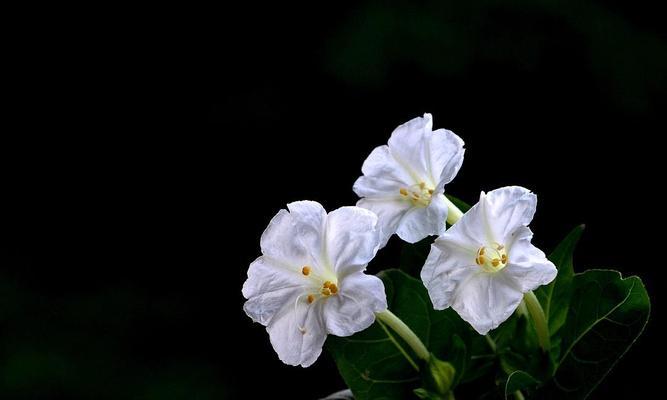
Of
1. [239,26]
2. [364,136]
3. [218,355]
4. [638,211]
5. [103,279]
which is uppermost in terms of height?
[239,26]

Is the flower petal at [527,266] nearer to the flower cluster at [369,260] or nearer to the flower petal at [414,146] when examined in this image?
the flower cluster at [369,260]

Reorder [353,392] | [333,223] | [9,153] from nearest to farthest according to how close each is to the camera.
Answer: [333,223] < [353,392] < [9,153]

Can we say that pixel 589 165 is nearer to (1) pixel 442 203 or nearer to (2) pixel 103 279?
(2) pixel 103 279

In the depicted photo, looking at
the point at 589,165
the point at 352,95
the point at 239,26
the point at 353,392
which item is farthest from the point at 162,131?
the point at 353,392

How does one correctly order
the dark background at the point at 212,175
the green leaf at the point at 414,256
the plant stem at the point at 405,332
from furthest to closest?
the dark background at the point at 212,175 < the green leaf at the point at 414,256 < the plant stem at the point at 405,332

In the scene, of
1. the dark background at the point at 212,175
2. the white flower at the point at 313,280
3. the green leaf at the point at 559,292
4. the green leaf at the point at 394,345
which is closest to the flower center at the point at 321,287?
the white flower at the point at 313,280

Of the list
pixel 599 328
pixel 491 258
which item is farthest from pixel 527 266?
pixel 599 328
